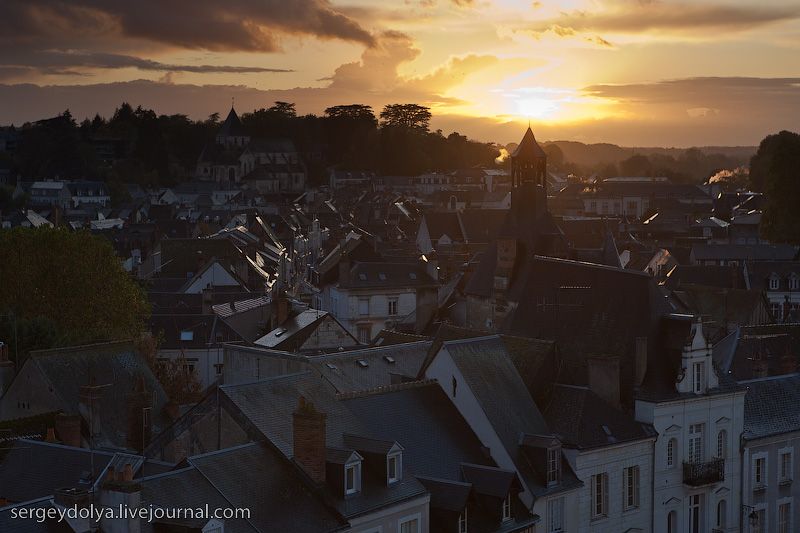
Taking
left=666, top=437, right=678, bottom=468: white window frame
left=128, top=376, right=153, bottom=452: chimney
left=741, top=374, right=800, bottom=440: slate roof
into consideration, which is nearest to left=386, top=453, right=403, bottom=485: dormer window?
left=128, top=376, right=153, bottom=452: chimney

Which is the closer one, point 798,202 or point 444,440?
point 444,440

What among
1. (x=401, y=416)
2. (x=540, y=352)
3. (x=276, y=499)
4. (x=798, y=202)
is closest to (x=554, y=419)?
(x=540, y=352)

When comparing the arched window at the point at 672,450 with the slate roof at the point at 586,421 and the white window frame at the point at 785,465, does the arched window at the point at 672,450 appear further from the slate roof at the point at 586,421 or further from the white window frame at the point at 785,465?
the white window frame at the point at 785,465

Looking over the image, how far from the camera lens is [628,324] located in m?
35.7

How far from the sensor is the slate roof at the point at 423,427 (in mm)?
27562

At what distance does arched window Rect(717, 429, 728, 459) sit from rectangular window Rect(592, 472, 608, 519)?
5.26 metres

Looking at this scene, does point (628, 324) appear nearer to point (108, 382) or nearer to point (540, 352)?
point (540, 352)

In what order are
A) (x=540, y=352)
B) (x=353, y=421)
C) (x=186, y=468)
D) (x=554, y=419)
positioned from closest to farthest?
(x=186, y=468) < (x=353, y=421) < (x=554, y=419) < (x=540, y=352)

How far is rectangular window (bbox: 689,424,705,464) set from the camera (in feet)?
112

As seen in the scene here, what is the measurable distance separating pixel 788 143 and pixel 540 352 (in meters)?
68.8

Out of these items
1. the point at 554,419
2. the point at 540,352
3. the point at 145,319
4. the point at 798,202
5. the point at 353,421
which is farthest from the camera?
the point at 798,202

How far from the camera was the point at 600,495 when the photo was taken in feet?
Result: 103

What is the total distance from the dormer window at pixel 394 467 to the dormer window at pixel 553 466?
5168mm

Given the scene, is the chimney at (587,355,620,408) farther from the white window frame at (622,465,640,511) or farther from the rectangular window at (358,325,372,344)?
the rectangular window at (358,325,372,344)
